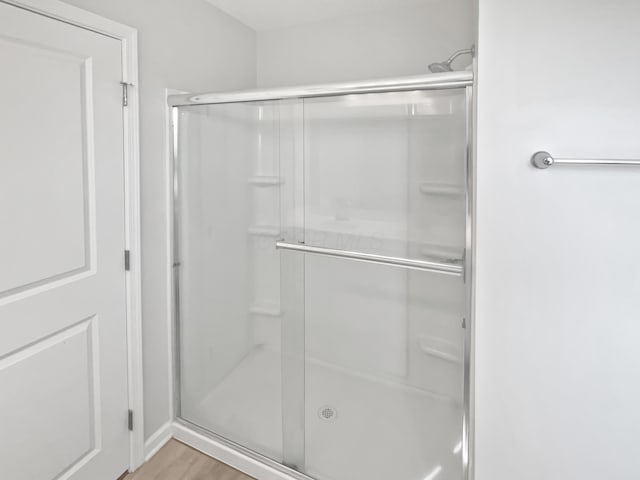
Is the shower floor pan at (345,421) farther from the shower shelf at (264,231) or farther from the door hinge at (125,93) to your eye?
the door hinge at (125,93)

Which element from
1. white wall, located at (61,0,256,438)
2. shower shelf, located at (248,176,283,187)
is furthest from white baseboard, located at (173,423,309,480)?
shower shelf, located at (248,176,283,187)

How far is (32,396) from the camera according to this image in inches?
53.4

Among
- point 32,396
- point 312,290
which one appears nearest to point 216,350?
point 312,290

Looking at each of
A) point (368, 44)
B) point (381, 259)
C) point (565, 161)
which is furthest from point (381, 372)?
point (368, 44)

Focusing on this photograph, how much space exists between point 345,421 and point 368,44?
2171 mm

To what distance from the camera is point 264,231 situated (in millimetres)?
1988

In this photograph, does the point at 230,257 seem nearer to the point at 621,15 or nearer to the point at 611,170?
the point at 611,170

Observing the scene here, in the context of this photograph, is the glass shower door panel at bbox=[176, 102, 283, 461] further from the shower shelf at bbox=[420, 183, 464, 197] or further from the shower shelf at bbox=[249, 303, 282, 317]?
the shower shelf at bbox=[420, 183, 464, 197]

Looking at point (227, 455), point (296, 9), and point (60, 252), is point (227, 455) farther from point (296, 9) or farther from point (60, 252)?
point (296, 9)

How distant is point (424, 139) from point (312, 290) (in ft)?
3.09

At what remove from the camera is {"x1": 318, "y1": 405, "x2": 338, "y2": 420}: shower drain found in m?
1.97

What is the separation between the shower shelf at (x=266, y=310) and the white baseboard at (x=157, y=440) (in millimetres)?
727

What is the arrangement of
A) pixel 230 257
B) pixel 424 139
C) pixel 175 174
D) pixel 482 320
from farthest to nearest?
1. pixel 230 257
2. pixel 175 174
3. pixel 424 139
4. pixel 482 320

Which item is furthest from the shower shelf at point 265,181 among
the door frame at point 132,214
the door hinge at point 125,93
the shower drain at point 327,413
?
the shower drain at point 327,413
